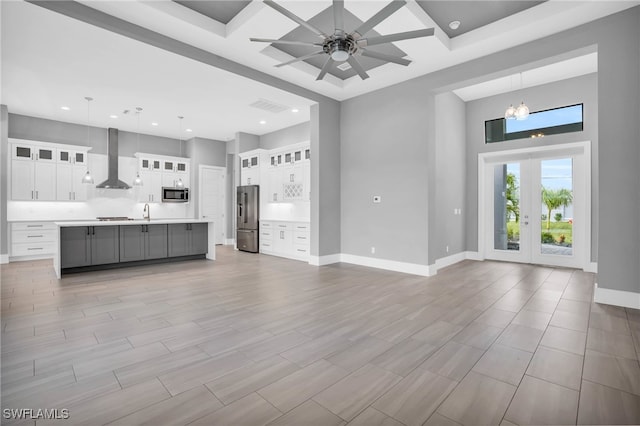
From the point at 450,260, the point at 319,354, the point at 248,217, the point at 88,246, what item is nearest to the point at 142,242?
the point at 88,246

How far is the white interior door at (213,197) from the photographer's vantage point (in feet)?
31.3

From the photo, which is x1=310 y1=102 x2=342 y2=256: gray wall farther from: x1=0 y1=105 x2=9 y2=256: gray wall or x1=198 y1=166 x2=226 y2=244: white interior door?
x1=0 y1=105 x2=9 y2=256: gray wall

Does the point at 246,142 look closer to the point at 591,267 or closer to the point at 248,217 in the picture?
the point at 248,217

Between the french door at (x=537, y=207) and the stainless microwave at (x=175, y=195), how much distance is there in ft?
26.9

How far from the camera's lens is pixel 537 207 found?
6.25m

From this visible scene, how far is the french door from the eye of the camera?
226 inches

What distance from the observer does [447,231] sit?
6215 mm

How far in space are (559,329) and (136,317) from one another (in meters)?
4.22

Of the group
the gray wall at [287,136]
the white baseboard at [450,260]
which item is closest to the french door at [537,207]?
the white baseboard at [450,260]

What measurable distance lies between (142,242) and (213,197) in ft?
12.9

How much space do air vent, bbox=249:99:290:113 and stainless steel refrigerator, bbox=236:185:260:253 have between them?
218 cm

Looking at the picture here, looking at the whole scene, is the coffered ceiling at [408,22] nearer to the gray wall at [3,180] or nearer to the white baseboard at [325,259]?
the white baseboard at [325,259]

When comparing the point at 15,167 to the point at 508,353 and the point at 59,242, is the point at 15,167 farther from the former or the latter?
the point at 508,353

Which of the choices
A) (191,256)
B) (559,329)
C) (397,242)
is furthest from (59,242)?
(559,329)
